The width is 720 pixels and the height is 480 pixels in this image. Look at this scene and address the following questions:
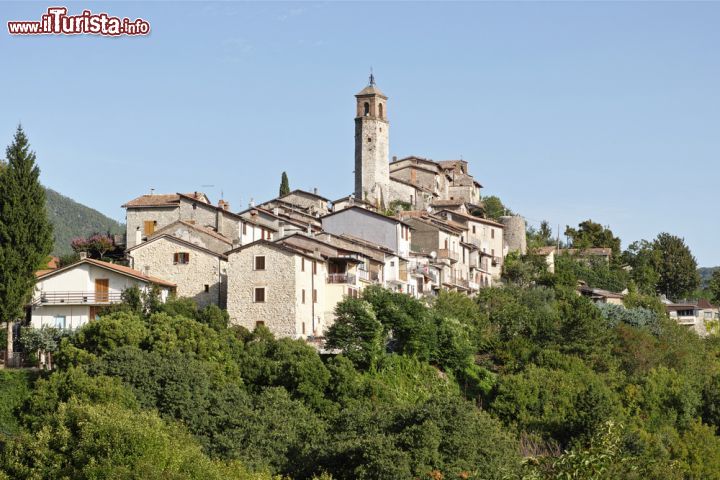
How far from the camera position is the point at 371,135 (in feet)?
330

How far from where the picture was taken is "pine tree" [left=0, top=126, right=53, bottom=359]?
166 ft

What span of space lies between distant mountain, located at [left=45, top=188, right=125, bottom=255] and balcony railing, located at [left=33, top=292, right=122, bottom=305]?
11888cm

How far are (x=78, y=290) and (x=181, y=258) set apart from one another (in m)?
5.44

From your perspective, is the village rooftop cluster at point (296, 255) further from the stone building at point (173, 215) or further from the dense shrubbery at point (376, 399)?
the dense shrubbery at point (376, 399)

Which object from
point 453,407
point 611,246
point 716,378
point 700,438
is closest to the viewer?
point 453,407

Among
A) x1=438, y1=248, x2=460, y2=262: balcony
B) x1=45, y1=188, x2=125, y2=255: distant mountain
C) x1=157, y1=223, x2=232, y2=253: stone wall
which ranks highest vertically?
x1=45, y1=188, x2=125, y2=255: distant mountain

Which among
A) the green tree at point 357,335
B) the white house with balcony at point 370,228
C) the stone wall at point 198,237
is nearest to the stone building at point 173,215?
the stone wall at point 198,237

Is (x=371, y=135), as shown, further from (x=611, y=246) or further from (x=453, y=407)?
(x=453, y=407)

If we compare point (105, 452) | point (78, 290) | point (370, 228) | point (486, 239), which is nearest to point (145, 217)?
point (78, 290)

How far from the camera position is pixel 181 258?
5900cm

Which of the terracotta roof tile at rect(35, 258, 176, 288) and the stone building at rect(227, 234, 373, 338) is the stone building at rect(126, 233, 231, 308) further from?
the stone building at rect(227, 234, 373, 338)

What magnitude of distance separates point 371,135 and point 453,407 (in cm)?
6351

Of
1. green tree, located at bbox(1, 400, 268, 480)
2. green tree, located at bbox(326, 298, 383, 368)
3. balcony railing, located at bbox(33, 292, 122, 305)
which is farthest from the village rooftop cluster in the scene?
green tree, located at bbox(1, 400, 268, 480)

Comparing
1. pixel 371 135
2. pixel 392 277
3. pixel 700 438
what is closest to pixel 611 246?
pixel 371 135
